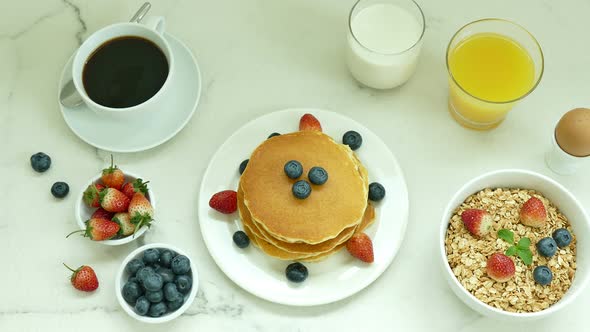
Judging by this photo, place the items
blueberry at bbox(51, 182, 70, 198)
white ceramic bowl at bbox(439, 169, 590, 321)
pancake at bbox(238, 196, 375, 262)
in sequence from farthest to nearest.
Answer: blueberry at bbox(51, 182, 70, 198) < pancake at bbox(238, 196, 375, 262) < white ceramic bowl at bbox(439, 169, 590, 321)

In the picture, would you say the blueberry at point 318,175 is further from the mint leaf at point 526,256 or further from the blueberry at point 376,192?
the mint leaf at point 526,256

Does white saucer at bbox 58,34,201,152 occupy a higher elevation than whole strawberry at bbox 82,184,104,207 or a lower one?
higher

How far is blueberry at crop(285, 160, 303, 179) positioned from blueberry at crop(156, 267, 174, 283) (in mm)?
332

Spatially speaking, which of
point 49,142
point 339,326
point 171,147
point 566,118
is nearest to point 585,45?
point 566,118

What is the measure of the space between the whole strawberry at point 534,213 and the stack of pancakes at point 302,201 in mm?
338

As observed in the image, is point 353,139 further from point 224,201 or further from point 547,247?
point 547,247

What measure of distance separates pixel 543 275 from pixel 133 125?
3.23 ft

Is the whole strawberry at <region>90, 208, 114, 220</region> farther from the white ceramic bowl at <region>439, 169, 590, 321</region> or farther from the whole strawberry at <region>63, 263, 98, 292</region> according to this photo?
the white ceramic bowl at <region>439, 169, 590, 321</region>

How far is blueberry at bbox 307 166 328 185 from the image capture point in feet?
5.15

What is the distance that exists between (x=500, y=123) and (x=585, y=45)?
302 millimetres

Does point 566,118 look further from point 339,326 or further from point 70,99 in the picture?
point 70,99

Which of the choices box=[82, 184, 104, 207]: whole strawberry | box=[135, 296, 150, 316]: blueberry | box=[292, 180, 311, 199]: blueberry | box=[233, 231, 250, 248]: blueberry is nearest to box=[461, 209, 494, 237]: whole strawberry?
box=[292, 180, 311, 199]: blueberry

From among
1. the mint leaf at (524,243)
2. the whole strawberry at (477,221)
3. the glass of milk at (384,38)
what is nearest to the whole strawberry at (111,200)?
the glass of milk at (384,38)

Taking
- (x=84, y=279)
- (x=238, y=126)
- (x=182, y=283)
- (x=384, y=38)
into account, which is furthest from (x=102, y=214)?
(x=384, y=38)
